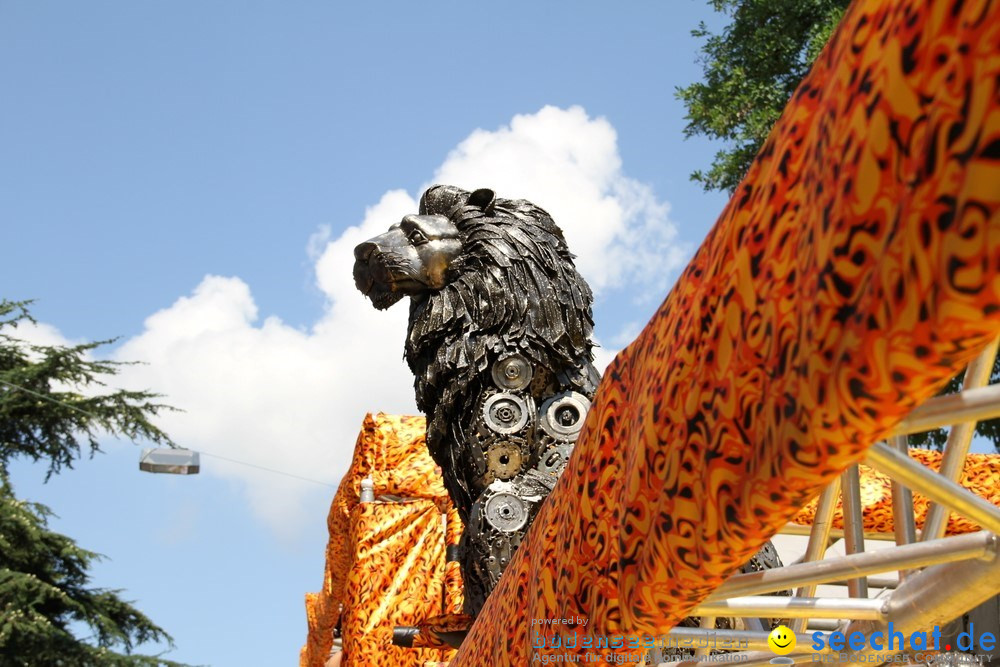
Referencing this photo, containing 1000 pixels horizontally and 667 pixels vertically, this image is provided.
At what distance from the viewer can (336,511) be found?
6.60 metres

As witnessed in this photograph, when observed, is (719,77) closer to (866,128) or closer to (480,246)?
(480,246)

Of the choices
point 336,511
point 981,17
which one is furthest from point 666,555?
point 336,511

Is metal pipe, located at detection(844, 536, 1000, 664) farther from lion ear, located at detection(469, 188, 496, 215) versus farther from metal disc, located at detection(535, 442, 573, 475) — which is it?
lion ear, located at detection(469, 188, 496, 215)

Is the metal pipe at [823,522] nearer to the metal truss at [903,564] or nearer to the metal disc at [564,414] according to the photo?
the metal truss at [903,564]

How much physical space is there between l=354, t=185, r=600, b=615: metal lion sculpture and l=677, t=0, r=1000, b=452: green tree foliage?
17.6ft

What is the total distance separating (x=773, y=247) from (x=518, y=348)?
7.64 ft

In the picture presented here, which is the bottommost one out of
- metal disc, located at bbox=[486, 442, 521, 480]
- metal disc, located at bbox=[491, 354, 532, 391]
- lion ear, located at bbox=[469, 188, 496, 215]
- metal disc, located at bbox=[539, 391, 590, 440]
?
metal disc, located at bbox=[486, 442, 521, 480]

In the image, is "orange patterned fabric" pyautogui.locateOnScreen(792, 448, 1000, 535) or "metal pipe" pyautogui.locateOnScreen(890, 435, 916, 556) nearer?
"metal pipe" pyautogui.locateOnScreen(890, 435, 916, 556)

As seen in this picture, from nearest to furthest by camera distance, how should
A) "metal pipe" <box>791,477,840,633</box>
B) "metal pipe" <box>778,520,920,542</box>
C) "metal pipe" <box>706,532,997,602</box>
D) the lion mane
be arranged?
"metal pipe" <box>706,532,997,602</box> → "metal pipe" <box>791,477,840,633</box> → "metal pipe" <box>778,520,920,542</box> → the lion mane

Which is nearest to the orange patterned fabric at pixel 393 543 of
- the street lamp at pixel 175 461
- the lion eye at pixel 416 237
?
the street lamp at pixel 175 461

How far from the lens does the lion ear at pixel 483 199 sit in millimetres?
3736

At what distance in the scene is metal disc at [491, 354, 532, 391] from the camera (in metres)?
3.45

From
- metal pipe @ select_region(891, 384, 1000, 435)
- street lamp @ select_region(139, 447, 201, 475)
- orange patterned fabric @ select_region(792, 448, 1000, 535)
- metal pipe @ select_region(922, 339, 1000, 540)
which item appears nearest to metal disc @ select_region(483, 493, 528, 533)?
orange patterned fabric @ select_region(792, 448, 1000, 535)

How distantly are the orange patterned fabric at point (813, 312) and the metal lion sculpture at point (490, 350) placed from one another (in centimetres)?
174
